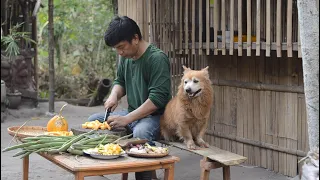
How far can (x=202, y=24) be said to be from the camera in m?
6.45

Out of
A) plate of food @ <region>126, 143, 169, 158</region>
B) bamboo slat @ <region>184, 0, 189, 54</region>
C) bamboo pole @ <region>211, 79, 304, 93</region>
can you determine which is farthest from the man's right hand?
bamboo pole @ <region>211, 79, 304, 93</region>

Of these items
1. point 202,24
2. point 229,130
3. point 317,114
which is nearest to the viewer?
point 317,114

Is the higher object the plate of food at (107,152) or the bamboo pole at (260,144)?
the plate of food at (107,152)

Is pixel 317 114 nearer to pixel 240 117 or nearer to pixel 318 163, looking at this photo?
pixel 318 163

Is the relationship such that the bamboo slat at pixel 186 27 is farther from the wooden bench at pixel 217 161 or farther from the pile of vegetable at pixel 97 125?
the wooden bench at pixel 217 161

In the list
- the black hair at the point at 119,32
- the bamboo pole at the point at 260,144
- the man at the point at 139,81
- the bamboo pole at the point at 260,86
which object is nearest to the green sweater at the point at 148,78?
the man at the point at 139,81

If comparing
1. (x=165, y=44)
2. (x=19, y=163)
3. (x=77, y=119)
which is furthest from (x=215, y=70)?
(x=77, y=119)

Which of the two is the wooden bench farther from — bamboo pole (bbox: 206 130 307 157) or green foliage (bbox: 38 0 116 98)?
green foliage (bbox: 38 0 116 98)

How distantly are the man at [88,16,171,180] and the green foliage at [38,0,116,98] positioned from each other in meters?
10.2

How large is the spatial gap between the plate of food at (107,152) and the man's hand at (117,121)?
80 centimetres

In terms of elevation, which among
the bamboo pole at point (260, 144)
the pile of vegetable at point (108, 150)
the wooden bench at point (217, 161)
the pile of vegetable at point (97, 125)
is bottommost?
the bamboo pole at point (260, 144)

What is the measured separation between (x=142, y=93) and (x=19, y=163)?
8.07 feet

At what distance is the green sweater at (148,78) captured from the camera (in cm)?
542

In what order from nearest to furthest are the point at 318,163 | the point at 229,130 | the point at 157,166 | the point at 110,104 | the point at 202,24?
the point at 318,163 < the point at 157,166 < the point at 110,104 < the point at 202,24 < the point at 229,130
